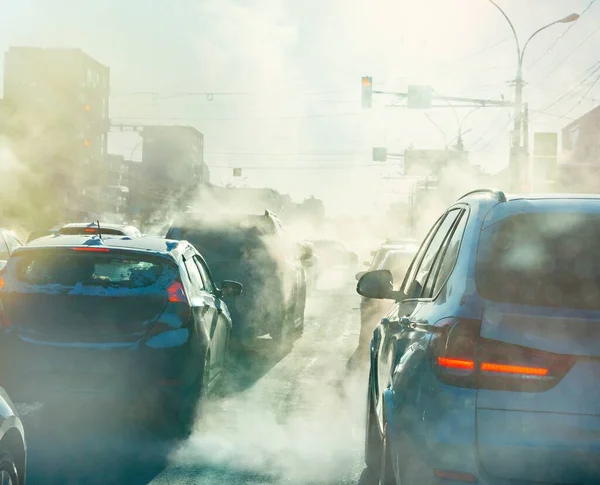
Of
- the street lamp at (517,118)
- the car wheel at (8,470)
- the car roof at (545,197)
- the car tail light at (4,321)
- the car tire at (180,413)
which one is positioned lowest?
the car tire at (180,413)

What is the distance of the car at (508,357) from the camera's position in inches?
124

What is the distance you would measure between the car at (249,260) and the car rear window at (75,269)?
534cm

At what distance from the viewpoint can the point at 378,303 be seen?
1293 cm

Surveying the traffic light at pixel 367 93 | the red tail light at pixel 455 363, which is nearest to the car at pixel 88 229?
Answer: the traffic light at pixel 367 93

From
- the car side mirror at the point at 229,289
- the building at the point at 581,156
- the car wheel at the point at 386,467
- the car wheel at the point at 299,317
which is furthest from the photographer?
the building at the point at 581,156

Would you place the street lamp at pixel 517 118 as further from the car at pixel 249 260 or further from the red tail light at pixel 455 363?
the red tail light at pixel 455 363

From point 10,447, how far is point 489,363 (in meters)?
2.18

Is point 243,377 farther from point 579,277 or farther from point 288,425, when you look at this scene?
point 579,277

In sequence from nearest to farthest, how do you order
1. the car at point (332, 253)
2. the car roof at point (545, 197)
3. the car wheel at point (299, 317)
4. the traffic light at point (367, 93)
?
the car roof at point (545, 197), the car wheel at point (299, 317), the traffic light at point (367, 93), the car at point (332, 253)

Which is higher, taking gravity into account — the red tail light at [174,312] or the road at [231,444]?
the red tail light at [174,312]

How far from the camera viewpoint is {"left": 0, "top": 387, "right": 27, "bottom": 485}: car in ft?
13.3

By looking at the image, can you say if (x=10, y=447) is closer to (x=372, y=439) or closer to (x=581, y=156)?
(x=372, y=439)

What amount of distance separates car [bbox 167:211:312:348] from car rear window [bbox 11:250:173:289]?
17.5 feet

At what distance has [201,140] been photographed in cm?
19338
